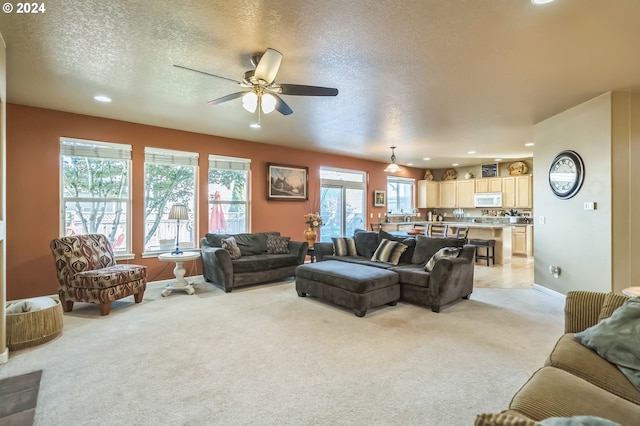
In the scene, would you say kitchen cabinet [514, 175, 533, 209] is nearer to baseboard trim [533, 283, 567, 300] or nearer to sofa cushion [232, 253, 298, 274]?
baseboard trim [533, 283, 567, 300]

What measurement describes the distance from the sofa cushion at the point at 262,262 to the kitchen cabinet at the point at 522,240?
6358 millimetres

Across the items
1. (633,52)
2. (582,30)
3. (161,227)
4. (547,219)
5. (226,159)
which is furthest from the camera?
(226,159)

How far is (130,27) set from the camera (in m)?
2.33

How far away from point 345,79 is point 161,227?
12.8 feet

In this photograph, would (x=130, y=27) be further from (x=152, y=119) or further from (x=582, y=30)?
(x=582, y=30)

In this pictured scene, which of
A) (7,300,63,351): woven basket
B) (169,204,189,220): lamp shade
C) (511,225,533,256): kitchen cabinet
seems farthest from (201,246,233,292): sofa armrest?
(511,225,533,256): kitchen cabinet

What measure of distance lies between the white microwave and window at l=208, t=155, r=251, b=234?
22.5 ft

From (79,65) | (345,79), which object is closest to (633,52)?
(345,79)

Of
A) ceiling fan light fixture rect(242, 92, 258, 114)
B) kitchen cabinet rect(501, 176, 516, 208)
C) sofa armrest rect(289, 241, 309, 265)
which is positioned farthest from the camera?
kitchen cabinet rect(501, 176, 516, 208)

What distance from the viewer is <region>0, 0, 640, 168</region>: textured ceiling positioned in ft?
6.95

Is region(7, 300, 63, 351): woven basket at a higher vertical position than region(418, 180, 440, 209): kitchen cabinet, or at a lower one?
lower

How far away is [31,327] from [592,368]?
4.18 m

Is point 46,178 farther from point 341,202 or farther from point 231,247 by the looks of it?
point 341,202

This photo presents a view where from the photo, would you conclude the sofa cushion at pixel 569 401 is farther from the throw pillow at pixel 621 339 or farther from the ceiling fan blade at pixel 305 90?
the ceiling fan blade at pixel 305 90
